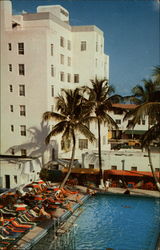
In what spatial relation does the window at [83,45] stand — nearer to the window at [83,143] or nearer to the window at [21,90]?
the window at [21,90]

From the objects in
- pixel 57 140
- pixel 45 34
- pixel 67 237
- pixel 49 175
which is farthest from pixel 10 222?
pixel 45 34

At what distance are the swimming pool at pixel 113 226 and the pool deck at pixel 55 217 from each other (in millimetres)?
398

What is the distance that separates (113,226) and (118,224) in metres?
0.54

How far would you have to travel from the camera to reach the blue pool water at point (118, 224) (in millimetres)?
17656

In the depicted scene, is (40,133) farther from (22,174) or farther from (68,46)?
(68,46)

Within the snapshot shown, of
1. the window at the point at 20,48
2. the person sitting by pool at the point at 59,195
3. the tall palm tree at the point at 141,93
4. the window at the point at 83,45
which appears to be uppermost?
the window at the point at 83,45

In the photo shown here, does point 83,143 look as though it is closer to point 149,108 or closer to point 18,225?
point 149,108

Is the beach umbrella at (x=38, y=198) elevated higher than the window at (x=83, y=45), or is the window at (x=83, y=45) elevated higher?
the window at (x=83, y=45)

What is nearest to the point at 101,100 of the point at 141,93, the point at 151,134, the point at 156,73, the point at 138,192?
the point at 141,93

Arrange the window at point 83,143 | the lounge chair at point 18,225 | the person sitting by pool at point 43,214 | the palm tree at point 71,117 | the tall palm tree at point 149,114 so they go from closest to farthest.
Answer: the lounge chair at point 18,225
the tall palm tree at point 149,114
the person sitting by pool at point 43,214
the palm tree at point 71,117
the window at point 83,143

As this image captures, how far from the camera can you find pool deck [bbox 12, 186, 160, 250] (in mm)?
17031

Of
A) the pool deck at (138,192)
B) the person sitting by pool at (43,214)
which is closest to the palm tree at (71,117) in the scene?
the pool deck at (138,192)

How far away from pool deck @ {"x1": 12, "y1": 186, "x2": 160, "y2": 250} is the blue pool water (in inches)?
35.2

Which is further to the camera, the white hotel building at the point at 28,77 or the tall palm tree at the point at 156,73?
the white hotel building at the point at 28,77
